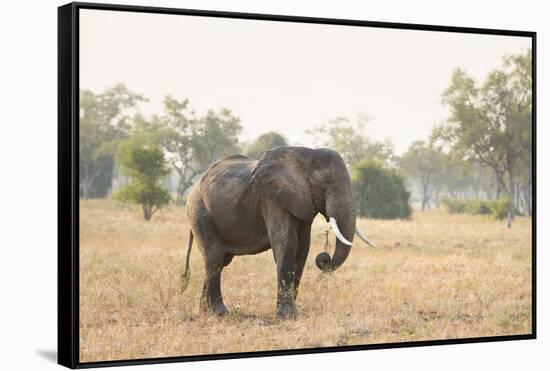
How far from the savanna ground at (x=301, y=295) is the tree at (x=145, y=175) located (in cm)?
105

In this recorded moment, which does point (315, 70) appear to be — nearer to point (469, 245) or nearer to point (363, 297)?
point (363, 297)

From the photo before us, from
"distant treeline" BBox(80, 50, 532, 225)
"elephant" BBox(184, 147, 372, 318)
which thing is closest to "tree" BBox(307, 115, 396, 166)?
"distant treeline" BBox(80, 50, 532, 225)

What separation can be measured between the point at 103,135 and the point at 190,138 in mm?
2006

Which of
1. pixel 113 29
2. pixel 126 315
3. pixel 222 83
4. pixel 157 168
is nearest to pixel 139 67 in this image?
pixel 222 83

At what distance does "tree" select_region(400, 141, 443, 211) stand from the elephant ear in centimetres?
761

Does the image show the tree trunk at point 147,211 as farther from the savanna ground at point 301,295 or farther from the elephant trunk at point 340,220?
the elephant trunk at point 340,220

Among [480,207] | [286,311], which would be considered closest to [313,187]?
[286,311]

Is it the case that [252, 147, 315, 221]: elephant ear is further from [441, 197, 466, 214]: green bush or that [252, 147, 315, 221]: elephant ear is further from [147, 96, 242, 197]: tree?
[441, 197, 466, 214]: green bush

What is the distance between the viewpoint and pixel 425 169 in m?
22.7

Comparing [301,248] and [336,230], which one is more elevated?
[336,230]

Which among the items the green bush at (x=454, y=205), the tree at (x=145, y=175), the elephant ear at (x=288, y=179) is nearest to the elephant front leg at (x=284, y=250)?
the elephant ear at (x=288, y=179)

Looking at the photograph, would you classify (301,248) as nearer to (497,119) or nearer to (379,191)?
(497,119)

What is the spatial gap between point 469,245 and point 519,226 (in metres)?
2.25

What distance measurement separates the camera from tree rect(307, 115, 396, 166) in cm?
1905
